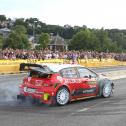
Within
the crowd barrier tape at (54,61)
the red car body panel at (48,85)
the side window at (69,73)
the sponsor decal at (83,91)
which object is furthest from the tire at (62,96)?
the crowd barrier tape at (54,61)

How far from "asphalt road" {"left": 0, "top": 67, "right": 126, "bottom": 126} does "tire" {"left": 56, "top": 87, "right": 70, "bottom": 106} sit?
0.19m

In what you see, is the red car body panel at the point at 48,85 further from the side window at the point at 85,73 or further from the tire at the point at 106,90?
the tire at the point at 106,90

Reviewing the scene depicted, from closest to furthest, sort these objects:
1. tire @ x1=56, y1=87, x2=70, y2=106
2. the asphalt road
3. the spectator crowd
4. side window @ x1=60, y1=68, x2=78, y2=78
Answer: the asphalt road
tire @ x1=56, y1=87, x2=70, y2=106
side window @ x1=60, y1=68, x2=78, y2=78
the spectator crowd

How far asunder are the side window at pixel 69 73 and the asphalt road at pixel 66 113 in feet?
Result: 3.05

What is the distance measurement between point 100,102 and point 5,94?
3.54m

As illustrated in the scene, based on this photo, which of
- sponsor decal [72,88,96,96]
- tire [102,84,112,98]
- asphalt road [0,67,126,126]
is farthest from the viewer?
tire [102,84,112,98]

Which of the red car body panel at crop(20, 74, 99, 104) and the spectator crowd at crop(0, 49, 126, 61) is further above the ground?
the spectator crowd at crop(0, 49, 126, 61)

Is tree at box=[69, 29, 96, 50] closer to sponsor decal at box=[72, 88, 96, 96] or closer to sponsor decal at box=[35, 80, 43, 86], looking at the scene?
sponsor decal at box=[72, 88, 96, 96]

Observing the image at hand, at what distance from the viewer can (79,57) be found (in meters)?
44.9

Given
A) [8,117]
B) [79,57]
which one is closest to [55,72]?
[8,117]

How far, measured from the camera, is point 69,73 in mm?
13336

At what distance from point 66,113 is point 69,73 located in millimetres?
2375

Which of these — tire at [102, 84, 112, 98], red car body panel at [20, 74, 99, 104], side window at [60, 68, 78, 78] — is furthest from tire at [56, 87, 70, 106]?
tire at [102, 84, 112, 98]

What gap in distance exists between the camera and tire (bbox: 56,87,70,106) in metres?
12.5
